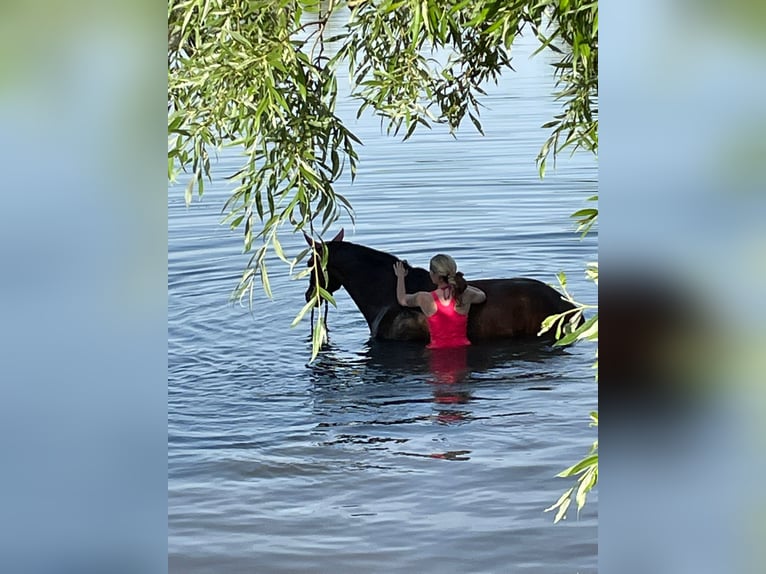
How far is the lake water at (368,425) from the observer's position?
529 centimetres

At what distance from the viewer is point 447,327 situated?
7.29 metres

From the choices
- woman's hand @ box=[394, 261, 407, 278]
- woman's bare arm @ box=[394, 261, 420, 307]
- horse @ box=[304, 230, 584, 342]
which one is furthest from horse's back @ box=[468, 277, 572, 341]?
woman's hand @ box=[394, 261, 407, 278]

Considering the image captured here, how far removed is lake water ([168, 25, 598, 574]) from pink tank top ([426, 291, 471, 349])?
15cm

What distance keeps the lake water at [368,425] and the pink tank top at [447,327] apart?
146mm

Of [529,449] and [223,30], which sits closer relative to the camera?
[223,30]

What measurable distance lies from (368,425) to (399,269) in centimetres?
149
